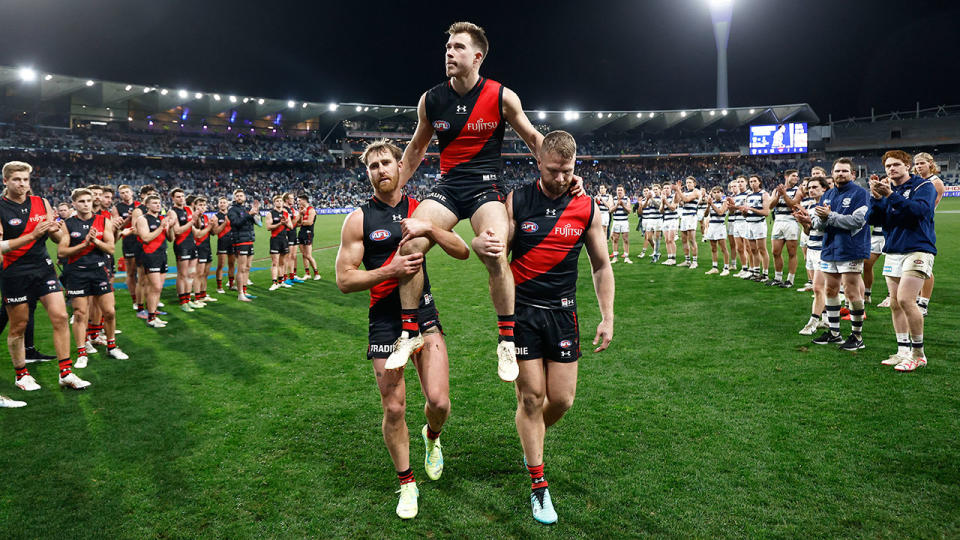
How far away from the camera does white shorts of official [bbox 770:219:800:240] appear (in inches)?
445

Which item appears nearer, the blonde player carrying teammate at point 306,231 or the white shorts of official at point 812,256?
the white shorts of official at point 812,256

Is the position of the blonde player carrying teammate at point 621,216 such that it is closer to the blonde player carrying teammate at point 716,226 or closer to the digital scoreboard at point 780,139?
the blonde player carrying teammate at point 716,226

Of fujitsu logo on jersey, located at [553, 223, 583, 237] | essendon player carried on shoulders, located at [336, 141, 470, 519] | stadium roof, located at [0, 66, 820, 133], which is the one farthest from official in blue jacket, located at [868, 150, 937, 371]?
stadium roof, located at [0, 66, 820, 133]

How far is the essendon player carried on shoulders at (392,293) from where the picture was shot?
12.1 ft

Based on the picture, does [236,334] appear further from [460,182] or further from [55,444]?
[460,182]

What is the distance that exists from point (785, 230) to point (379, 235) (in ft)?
34.5

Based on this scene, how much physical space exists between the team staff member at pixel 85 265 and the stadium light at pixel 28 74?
44.7m

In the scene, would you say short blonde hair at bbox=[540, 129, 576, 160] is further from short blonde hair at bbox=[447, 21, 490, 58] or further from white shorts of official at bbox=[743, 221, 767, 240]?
white shorts of official at bbox=[743, 221, 767, 240]

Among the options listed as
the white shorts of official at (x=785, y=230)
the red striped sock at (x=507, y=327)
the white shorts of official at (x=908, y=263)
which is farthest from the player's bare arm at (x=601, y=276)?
the white shorts of official at (x=785, y=230)

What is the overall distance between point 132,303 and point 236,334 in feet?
15.9

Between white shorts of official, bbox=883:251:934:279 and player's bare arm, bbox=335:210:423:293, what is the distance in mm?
5885

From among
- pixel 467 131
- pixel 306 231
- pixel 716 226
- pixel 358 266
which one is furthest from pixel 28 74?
pixel 358 266

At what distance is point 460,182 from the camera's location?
425cm

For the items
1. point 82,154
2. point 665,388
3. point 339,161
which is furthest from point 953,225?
point 82,154
